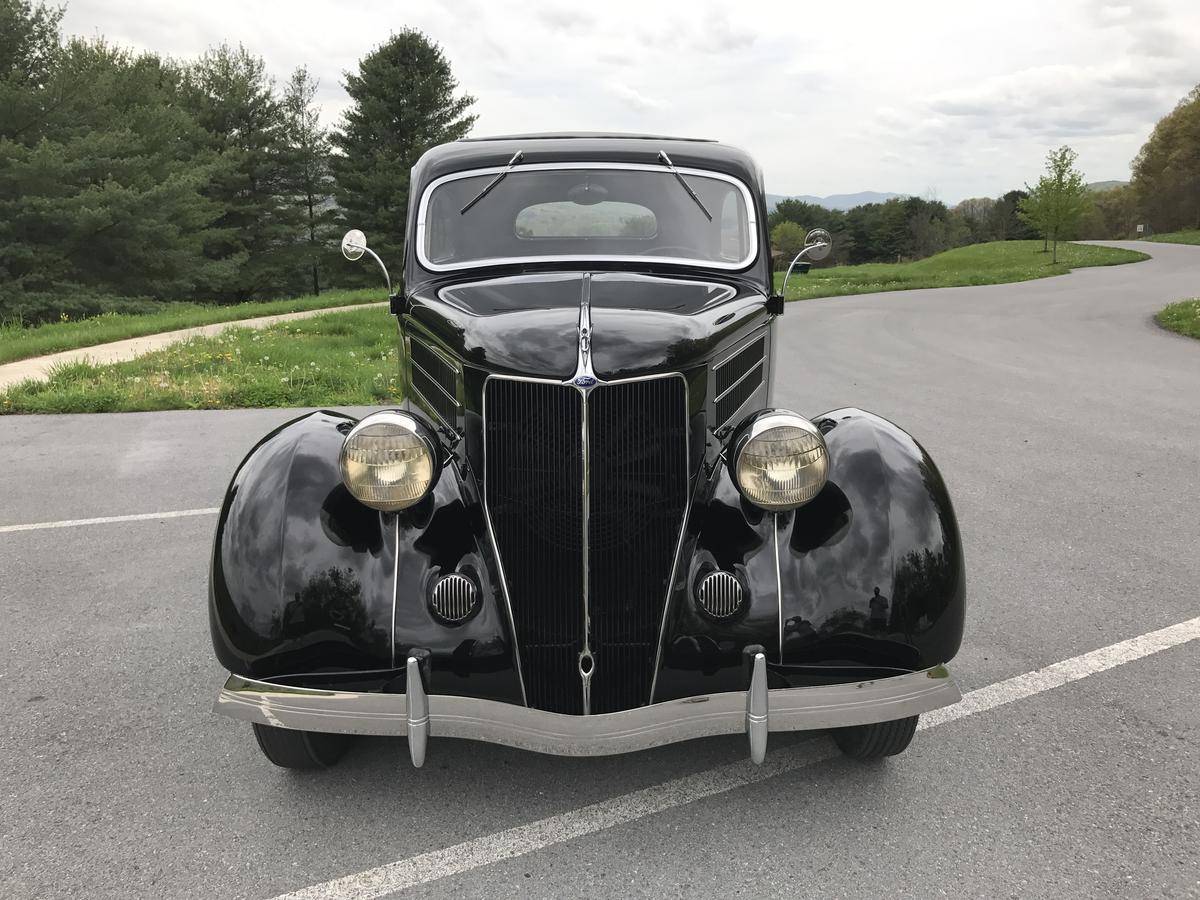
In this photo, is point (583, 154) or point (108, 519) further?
point (108, 519)

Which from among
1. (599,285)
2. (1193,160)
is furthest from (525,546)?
(1193,160)

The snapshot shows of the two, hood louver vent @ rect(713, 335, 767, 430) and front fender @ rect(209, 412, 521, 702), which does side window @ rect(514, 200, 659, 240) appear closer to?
hood louver vent @ rect(713, 335, 767, 430)

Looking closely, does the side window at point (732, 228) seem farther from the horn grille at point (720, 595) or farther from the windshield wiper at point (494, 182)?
the horn grille at point (720, 595)

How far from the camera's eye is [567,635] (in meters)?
2.39

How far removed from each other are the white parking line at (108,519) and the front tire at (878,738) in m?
3.71

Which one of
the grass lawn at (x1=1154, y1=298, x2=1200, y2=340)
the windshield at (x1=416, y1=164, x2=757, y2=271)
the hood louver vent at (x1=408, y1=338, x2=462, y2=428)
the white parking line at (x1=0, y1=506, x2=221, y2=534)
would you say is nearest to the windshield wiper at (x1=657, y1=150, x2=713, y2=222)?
the windshield at (x1=416, y1=164, x2=757, y2=271)

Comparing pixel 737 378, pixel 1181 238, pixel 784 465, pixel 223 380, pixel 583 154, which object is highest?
pixel 1181 238

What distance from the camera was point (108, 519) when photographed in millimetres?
4992

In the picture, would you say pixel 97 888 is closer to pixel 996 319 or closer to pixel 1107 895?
pixel 1107 895

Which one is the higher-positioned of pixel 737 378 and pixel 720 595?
pixel 737 378

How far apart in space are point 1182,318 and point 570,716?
52.3ft

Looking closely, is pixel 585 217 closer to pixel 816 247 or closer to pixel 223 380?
pixel 816 247

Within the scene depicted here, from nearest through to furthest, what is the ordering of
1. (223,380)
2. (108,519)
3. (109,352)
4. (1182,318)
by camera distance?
(108,519) < (223,380) < (109,352) < (1182,318)

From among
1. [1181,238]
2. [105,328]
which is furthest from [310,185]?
[1181,238]
